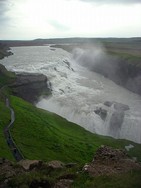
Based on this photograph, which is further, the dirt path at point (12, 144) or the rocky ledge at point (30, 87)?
the rocky ledge at point (30, 87)

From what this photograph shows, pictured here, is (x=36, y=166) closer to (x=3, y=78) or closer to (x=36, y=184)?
(x=36, y=184)

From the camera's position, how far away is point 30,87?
84.6 metres

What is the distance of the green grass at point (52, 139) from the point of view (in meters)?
43.5

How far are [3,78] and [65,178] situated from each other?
6845cm

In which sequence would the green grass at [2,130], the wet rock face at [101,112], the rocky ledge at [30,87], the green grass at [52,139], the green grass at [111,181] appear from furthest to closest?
the rocky ledge at [30,87]
the wet rock face at [101,112]
the green grass at [52,139]
the green grass at [2,130]
the green grass at [111,181]

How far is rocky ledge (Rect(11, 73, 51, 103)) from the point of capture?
82.1 metres

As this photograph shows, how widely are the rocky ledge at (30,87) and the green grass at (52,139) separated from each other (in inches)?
708

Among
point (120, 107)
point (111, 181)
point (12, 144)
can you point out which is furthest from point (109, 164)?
point (120, 107)

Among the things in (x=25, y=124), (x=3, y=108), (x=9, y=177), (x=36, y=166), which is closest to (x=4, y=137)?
(x=25, y=124)

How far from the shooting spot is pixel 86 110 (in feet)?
235

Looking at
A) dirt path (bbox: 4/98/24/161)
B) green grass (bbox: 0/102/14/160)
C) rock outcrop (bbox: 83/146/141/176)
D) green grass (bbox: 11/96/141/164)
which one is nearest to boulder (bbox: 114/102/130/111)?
green grass (bbox: 11/96/141/164)

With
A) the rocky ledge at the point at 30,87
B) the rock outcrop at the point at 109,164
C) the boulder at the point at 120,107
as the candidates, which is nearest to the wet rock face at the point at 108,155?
the rock outcrop at the point at 109,164

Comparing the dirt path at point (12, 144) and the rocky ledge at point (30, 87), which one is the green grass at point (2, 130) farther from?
the rocky ledge at point (30, 87)

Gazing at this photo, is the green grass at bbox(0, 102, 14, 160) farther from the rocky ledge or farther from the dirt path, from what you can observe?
the rocky ledge
